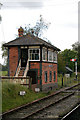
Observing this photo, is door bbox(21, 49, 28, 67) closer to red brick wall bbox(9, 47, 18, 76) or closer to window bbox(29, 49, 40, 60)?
window bbox(29, 49, 40, 60)

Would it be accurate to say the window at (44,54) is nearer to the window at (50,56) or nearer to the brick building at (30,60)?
the brick building at (30,60)

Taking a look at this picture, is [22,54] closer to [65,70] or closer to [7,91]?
[7,91]

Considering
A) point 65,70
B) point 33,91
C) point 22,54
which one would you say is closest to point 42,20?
point 65,70

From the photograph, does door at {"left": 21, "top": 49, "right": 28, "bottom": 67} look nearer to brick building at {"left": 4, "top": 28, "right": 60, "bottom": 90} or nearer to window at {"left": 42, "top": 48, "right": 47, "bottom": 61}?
brick building at {"left": 4, "top": 28, "right": 60, "bottom": 90}

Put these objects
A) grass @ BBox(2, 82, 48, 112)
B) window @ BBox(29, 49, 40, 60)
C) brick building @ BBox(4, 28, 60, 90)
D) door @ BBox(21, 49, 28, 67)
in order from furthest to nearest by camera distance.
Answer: door @ BBox(21, 49, 28, 67) < window @ BBox(29, 49, 40, 60) < brick building @ BBox(4, 28, 60, 90) < grass @ BBox(2, 82, 48, 112)

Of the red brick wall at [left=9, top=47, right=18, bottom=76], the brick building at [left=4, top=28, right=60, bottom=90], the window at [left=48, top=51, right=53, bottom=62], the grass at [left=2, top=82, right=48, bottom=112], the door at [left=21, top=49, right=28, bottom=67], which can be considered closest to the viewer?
the grass at [left=2, top=82, right=48, bottom=112]

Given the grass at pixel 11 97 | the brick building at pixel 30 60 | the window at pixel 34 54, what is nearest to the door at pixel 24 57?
the brick building at pixel 30 60

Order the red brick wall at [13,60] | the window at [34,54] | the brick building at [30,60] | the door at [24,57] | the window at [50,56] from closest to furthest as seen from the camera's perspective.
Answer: the brick building at [30,60], the window at [34,54], the door at [24,57], the red brick wall at [13,60], the window at [50,56]

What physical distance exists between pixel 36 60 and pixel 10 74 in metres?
3.52

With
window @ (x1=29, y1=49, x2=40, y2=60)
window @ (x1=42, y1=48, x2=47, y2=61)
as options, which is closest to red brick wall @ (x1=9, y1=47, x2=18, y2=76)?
window @ (x1=29, y1=49, x2=40, y2=60)

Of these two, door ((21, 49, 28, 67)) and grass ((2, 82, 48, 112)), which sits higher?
door ((21, 49, 28, 67))

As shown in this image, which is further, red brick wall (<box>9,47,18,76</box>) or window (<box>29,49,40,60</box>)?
red brick wall (<box>9,47,18,76</box>)

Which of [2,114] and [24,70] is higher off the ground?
[24,70]

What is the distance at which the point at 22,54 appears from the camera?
2664 centimetres
